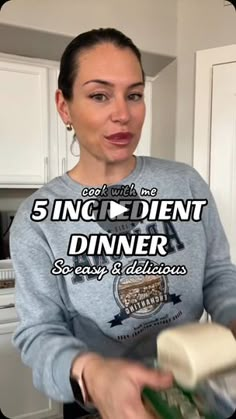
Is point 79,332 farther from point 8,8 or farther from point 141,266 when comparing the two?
point 8,8

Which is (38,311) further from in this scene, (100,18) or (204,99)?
(204,99)

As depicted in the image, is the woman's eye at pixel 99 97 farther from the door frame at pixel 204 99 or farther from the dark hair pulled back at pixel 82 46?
the door frame at pixel 204 99

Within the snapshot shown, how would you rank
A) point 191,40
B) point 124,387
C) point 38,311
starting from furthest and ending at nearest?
point 191,40, point 38,311, point 124,387

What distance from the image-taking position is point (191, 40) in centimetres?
114

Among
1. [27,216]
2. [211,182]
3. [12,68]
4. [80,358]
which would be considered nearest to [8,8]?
[12,68]

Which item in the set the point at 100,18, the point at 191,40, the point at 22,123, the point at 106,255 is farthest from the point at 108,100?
the point at 22,123

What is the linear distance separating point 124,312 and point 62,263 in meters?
0.07

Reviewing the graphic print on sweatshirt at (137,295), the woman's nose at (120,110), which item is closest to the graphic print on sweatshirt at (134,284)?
the graphic print on sweatshirt at (137,295)

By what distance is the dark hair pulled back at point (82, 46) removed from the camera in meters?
0.37

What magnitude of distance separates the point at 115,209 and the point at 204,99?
3.13ft

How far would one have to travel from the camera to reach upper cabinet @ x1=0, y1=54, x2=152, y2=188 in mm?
1319

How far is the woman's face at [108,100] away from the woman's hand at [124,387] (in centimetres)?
19

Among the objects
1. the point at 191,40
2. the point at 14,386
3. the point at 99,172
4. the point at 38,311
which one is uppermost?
the point at 191,40

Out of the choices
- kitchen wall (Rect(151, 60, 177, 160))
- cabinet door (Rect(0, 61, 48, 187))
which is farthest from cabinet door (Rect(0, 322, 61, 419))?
kitchen wall (Rect(151, 60, 177, 160))
